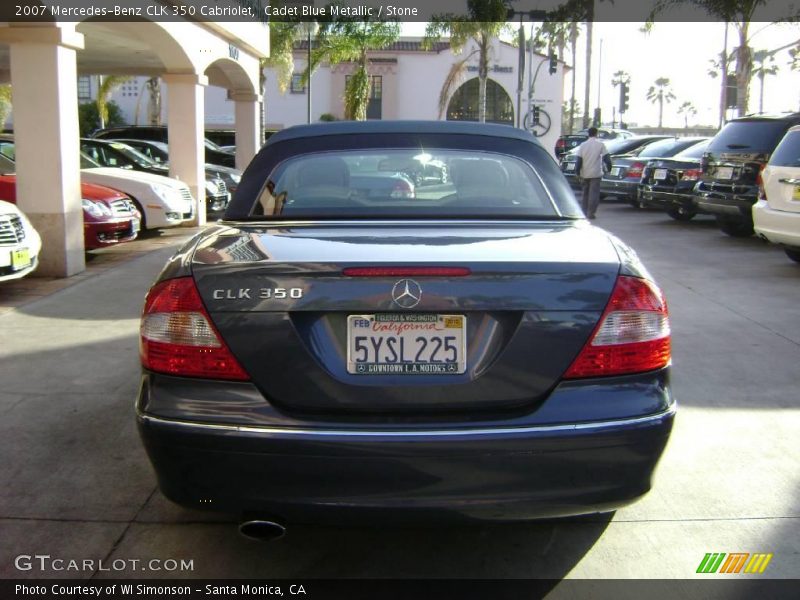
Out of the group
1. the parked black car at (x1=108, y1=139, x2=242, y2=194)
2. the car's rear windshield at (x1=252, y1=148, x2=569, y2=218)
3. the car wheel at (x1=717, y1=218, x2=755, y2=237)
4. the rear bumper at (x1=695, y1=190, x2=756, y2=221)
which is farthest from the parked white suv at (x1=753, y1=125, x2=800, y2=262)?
the parked black car at (x1=108, y1=139, x2=242, y2=194)

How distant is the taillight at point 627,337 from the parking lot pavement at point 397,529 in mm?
635

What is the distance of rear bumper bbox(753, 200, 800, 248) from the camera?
31.0ft

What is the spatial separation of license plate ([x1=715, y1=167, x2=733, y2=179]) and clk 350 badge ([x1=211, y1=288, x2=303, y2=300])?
11093 millimetres

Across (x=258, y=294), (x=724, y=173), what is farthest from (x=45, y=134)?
(x=724, y=173)

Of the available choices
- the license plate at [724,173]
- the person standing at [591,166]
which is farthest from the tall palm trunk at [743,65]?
the license plate at [724,173]

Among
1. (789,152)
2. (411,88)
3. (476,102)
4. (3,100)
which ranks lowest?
(789,152)

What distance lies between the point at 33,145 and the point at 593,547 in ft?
26.2

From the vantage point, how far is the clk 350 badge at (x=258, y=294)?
280 cm

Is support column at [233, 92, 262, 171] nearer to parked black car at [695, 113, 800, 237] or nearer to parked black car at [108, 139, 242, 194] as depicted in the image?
parked black car at [108, 139, 242, 194]

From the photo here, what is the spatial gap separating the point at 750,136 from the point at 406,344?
1114 cm

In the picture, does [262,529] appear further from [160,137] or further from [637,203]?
[160,137]

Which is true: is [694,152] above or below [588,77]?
below

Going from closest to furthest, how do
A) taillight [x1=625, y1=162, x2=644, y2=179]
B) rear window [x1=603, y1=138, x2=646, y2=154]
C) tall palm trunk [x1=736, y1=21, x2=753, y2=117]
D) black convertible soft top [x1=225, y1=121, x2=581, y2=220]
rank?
black convertible soft top [x1=225, y1=121, x2=581, y2=220], taillight [x1=625, y1=162, x2=644, y2=179], rear window [x1=603, y1=138, x2=646, y2=154], tall palm trunk [x1=736, y1=21, x2=753, y2=117]

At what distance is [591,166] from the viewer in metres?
16.3
